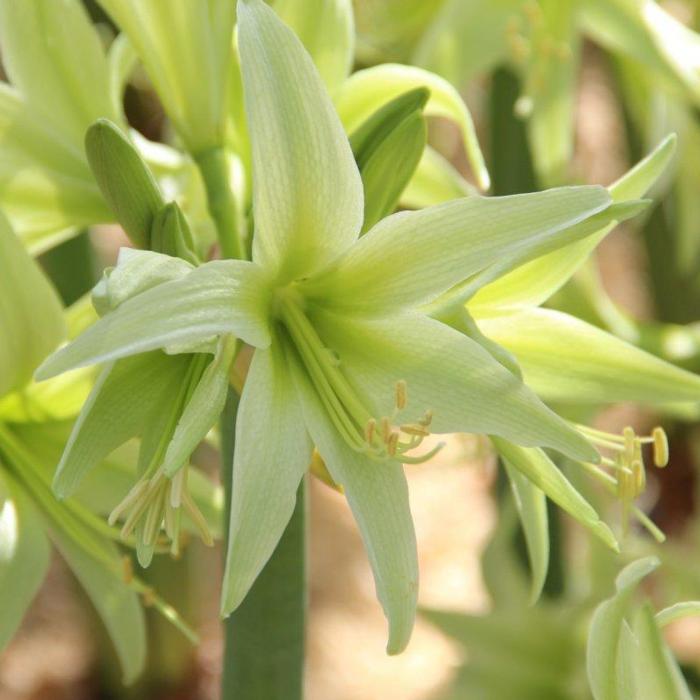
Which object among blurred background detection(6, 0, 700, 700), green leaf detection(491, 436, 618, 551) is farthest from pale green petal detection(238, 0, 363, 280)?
blurred background detection(6, 0, 700, 700)

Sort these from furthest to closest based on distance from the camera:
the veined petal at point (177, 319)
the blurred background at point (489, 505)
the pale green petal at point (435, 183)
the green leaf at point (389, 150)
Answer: the blurred background at point (489, 505) → the pale green petal at point (435, 183) → the green leaf at point (389, 150) → the veined petal at point (177, 319)

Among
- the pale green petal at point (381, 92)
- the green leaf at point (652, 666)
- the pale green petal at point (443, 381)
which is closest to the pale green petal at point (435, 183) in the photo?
the pale green petal at point (381, 92)

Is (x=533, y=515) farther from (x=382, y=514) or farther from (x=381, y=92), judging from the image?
(x=381, y=92)

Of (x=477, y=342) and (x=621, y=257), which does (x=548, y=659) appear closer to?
(x=477, y=342)

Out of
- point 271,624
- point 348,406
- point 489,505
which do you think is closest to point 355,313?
point 348,406

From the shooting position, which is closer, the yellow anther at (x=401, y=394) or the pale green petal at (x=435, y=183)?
the yellow anther at (x=401, y=394)

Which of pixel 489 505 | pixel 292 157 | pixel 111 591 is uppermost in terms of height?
pixel 292 157

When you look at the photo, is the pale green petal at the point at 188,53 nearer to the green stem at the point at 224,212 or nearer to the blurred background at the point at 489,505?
the green stem at the point at 224,212

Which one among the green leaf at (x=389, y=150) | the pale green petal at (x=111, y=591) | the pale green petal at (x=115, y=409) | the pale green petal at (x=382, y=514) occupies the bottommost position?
the pale green petal at (x=111, y=591)

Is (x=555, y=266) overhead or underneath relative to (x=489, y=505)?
overhead
